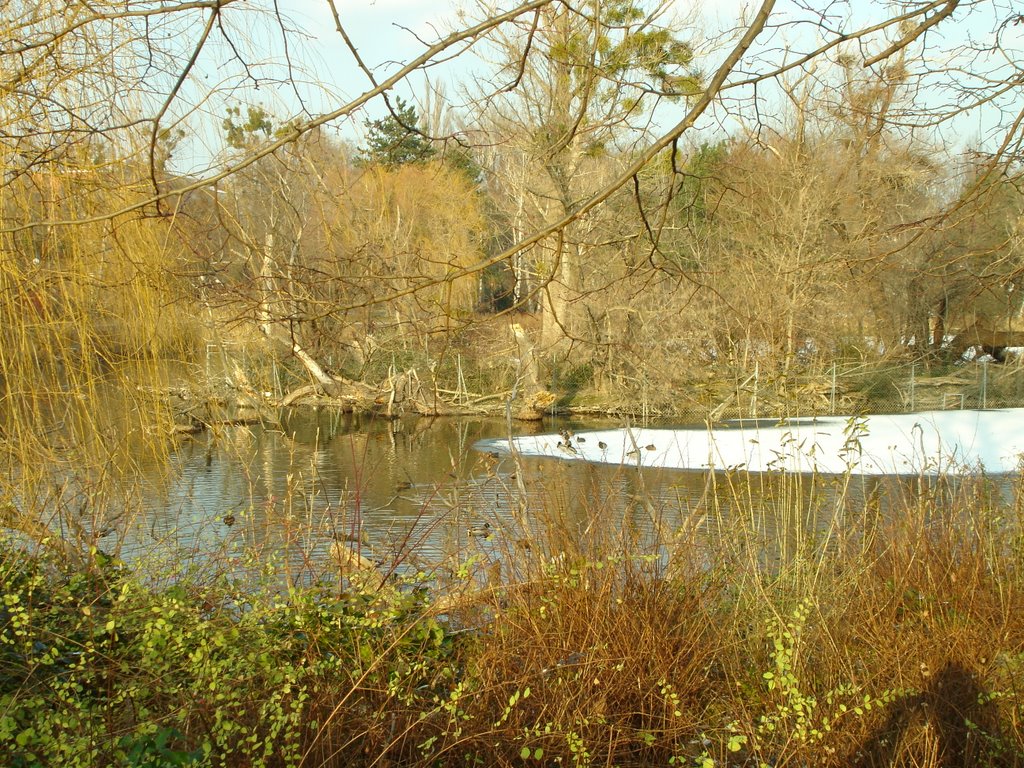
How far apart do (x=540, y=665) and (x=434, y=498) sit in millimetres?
1964

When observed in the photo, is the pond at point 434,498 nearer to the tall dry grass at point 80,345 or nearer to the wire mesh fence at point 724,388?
the tall dry grass at point 80,345

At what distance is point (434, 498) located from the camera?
5.19 metres

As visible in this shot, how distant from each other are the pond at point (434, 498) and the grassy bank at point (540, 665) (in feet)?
0.61

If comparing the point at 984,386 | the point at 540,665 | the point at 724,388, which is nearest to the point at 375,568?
the point at 540,665

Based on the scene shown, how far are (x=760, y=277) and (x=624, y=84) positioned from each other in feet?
41.3

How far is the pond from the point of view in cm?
390

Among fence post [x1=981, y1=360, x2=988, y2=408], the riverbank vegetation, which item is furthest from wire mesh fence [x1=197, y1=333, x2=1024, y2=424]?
the riverbank vegetation

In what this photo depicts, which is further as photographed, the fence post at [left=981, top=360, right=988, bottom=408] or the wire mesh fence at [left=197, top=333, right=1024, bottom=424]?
the fence post at [left=981, top=360, right=988, bottom=408]

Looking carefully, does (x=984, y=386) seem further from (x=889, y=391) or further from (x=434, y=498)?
(x=434, y=498)

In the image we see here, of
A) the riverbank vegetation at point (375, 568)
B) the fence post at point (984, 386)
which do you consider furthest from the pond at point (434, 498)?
the fence post at point (984, 386)

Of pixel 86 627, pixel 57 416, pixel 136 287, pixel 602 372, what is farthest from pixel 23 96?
pixel 602 372

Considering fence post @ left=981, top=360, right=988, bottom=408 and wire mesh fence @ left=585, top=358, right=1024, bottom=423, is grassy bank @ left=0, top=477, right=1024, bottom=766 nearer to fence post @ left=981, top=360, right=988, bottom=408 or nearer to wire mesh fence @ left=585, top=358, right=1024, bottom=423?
wire mesh fence @ left=585, top=358, right=1024, bottom=423

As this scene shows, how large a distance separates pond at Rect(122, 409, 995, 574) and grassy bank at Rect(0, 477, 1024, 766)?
18 centimetres

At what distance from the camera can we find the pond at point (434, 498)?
3898mm
